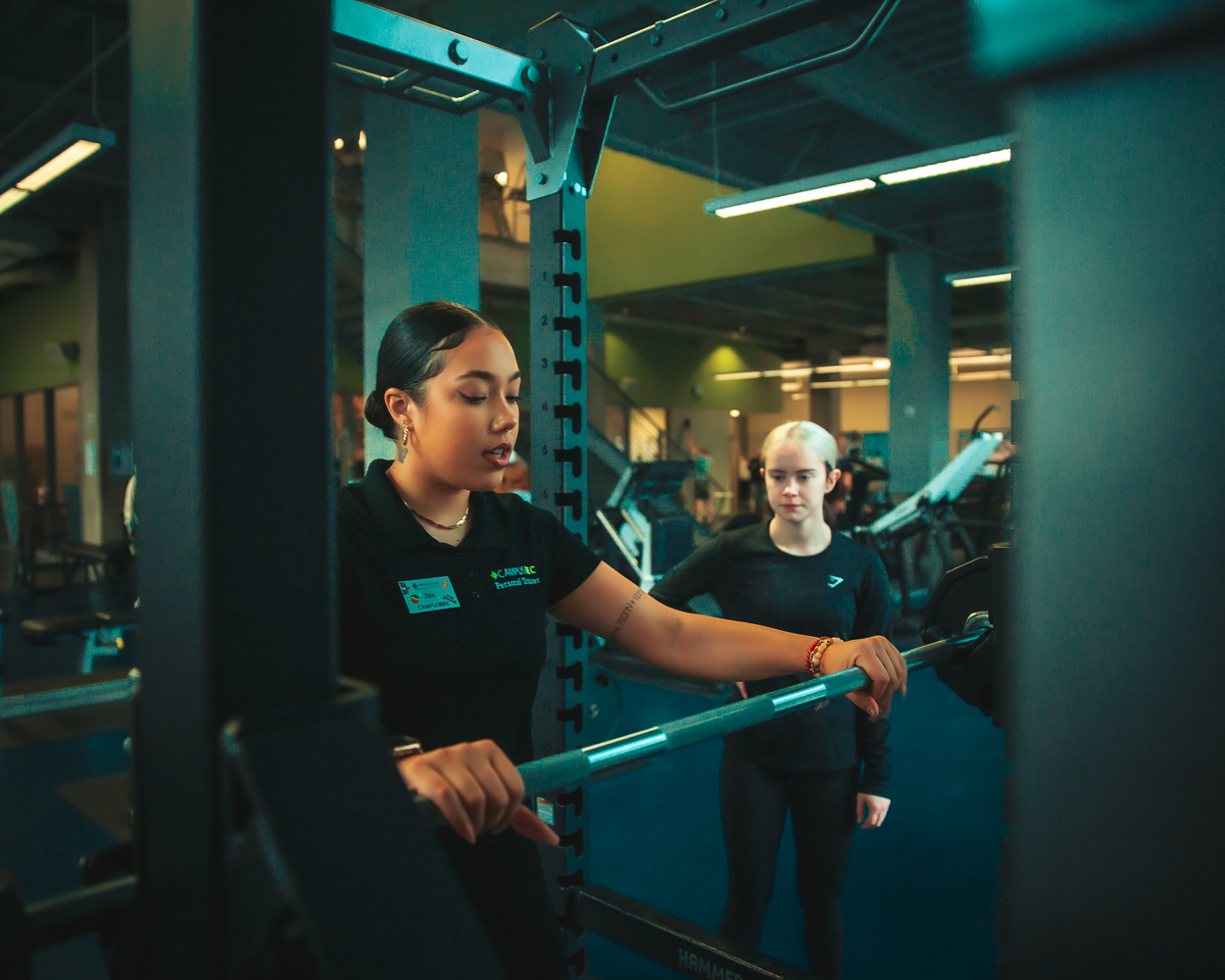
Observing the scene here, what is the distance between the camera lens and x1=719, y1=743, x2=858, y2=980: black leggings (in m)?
2.15

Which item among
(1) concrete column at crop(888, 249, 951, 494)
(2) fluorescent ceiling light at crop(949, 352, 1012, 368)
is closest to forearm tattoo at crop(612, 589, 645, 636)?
(1) concrete column at crop(888, 249, 951, 494)

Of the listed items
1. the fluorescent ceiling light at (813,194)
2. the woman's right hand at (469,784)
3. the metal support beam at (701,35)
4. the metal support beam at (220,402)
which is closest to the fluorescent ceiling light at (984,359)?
the fluorescent ceiling light at (813,194)

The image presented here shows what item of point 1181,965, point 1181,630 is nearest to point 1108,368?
point 1181,630

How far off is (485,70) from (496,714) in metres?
1.36

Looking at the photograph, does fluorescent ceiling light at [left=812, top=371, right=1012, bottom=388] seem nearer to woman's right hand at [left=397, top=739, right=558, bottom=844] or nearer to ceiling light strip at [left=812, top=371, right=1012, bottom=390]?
ceiling light strip at [left=812, top=371, right=1012, bottom=390]

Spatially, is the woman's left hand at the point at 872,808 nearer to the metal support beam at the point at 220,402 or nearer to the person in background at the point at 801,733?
the person in background at the point at 801,733

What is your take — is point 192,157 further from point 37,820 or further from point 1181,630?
point 37,820

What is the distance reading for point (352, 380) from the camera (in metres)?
14.5

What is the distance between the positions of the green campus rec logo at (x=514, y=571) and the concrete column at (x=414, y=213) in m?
3.55

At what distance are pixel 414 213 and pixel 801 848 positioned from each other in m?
4.14

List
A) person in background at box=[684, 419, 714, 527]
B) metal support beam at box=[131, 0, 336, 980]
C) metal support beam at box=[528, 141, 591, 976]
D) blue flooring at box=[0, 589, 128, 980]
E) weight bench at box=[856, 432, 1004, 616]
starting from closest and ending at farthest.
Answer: metal support beam at box=[131, 0, 336, 980], metal support beam at box=[528, 141, 591, 976], blue flooring at box=[0, 589, 128, 980], weight bench at box=[856, 432, 1004, 616], person in background at box=[684, 419, 714, 527]

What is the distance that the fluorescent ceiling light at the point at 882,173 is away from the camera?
581 centimetres

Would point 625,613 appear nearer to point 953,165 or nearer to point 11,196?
point 953,165

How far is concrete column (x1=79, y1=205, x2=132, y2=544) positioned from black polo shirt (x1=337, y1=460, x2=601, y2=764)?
10.8 meters
